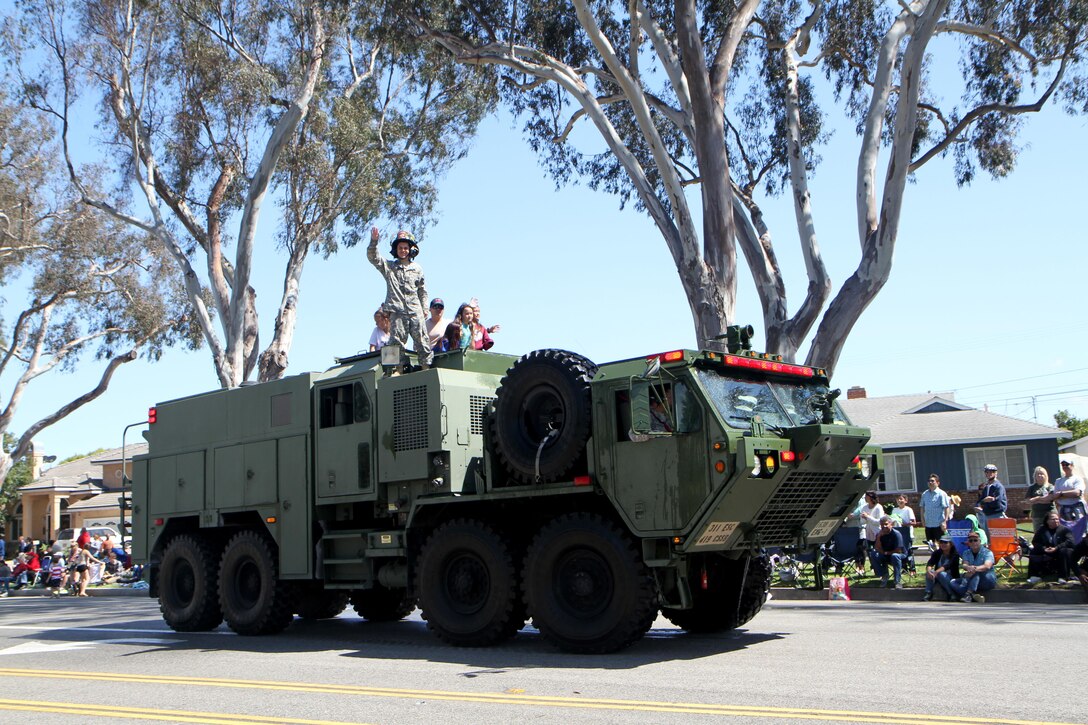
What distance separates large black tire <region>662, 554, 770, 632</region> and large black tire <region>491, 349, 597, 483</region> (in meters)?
2.11

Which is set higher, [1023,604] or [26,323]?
[26,323]

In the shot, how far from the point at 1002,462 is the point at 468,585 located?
1119 inches

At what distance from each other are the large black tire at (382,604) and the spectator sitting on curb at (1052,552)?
8.70m

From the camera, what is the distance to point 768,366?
10109mm

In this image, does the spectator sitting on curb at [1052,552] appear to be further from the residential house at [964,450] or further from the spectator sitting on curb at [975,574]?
the residential house at [964,450]

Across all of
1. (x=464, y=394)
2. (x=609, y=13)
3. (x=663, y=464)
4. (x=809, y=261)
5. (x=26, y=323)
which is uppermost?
(x=609, y=13)

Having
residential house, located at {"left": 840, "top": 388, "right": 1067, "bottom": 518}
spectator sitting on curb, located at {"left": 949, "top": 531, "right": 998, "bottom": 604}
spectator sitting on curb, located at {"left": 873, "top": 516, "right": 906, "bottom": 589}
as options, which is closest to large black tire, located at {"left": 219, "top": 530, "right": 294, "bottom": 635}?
spectator sitting on curb, located at {"left": 949, "top": 531, "right": 998, "bottom": 604}

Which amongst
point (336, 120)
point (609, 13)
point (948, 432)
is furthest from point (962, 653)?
point (948, 432)

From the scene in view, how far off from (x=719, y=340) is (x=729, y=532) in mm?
1838

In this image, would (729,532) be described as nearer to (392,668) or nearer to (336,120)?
(392,668)

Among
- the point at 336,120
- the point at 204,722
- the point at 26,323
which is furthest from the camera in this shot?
the point at 26,323

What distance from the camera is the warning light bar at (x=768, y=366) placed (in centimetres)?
968

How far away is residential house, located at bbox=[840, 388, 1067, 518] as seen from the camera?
34031 millimetres

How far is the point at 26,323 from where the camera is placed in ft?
137
